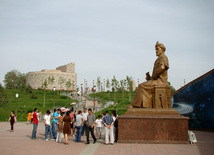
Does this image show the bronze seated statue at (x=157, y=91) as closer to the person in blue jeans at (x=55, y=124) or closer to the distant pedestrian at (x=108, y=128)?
the distant pedestrian at (x=108, y=128)

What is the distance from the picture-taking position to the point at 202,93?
16.8m

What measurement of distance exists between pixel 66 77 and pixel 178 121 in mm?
79800

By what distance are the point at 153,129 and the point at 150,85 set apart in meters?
2.03

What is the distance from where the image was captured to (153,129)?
9.44 meters

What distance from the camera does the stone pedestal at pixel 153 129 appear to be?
9.34m

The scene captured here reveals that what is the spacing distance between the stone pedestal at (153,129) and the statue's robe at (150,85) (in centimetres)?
92

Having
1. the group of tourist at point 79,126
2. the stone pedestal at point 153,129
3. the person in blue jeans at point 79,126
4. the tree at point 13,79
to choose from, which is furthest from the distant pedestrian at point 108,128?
the tree at point 13,79

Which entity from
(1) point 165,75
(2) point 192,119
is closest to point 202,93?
(2) point 192,119

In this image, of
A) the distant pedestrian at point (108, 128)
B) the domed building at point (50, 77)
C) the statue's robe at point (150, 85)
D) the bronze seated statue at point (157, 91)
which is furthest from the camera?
the domed building at point (50, 77)

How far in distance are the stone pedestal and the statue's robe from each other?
36.2 inches

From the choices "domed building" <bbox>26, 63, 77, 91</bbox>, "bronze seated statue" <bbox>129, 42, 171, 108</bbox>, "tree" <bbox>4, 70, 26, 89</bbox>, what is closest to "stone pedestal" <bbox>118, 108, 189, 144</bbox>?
"bronze seated statue" <bbox>129, 42, 171, 108</bbox>

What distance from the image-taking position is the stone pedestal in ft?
30.7

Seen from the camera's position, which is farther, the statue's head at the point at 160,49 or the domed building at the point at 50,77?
the domed building at the point at 50,77

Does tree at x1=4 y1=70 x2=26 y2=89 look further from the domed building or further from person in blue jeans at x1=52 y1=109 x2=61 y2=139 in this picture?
person in blue jeans at x1=52 y1=109 x2=61 y2=139
